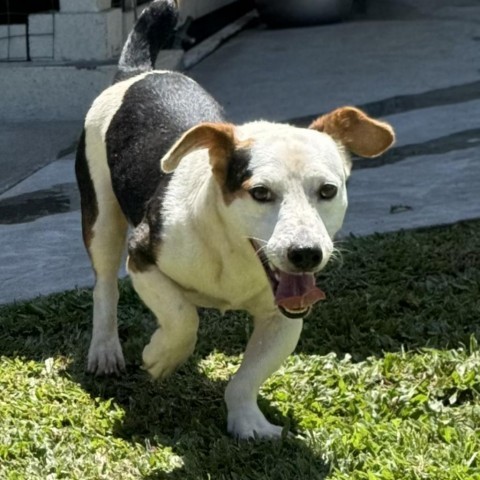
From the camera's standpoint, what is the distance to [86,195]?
508 cm

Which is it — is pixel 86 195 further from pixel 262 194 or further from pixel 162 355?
pixel 262 194

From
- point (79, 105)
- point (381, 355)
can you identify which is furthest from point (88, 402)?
point (79, 105)

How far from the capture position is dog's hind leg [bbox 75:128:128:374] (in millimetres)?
4961

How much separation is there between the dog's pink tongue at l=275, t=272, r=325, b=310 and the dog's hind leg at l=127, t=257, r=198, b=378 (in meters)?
0.55

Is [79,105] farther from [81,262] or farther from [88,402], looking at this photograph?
[88,402]

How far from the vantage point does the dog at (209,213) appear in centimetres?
371

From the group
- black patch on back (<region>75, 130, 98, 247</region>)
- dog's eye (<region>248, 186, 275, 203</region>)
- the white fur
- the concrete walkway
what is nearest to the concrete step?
the concrete walkway

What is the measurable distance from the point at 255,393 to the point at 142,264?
2.01 ft

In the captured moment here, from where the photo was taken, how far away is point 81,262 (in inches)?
252

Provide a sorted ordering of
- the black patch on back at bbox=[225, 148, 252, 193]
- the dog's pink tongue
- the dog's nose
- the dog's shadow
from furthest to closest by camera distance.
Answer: the dog's shadow → the black patch on back at bbox=[225, 148, 252, 193] → the dog's pink tongue → the dog's nose

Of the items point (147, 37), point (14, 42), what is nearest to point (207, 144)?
point (147, 37)

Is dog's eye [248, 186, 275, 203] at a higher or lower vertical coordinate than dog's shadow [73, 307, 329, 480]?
higher

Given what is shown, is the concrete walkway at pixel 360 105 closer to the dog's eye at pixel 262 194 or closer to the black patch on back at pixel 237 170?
the black patch on back at pixel 237 170

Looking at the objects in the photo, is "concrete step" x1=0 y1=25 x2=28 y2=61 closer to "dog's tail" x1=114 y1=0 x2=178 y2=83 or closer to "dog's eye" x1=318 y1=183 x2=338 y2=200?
"dog's tail" x1=114 y1=0 x2=178 y2=83
